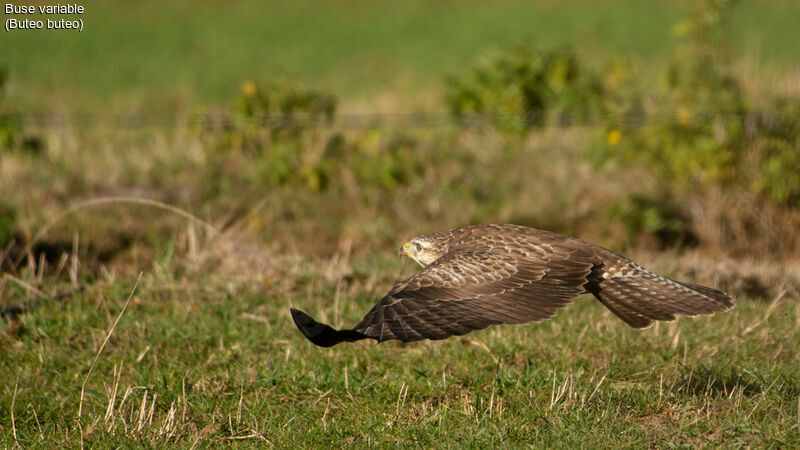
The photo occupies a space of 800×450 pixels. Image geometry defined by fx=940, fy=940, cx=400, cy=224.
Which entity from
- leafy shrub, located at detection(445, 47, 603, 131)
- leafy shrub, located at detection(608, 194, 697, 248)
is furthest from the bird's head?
leafy shrub, located at detection(445, 47, 603, 131)

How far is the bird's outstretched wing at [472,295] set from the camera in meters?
3.86

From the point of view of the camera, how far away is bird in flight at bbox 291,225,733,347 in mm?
3961

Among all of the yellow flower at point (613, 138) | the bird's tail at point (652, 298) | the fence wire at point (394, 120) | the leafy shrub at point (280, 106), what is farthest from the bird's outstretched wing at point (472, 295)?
the leafy shrub at point (280, 106)

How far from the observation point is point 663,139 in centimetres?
1002

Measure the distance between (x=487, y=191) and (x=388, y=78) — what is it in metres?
9.63

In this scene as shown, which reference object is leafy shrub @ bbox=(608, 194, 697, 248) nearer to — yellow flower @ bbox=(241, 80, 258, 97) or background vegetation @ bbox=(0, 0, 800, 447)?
background vegetation @ bbox=(0, 0, 800, 447)

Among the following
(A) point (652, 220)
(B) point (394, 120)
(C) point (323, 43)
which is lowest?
(A) point (652, 220)

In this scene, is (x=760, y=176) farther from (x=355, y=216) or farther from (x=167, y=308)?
(x=167, y=308)

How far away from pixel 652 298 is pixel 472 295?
105 cm

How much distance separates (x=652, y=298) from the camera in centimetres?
484

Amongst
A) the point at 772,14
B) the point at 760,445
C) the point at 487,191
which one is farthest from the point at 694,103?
the point at 772,14

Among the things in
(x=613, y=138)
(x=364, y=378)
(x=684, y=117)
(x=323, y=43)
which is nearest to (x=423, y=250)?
(x=364, y=378)

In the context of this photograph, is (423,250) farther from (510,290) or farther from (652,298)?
(652,298)

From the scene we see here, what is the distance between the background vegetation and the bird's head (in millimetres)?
543
